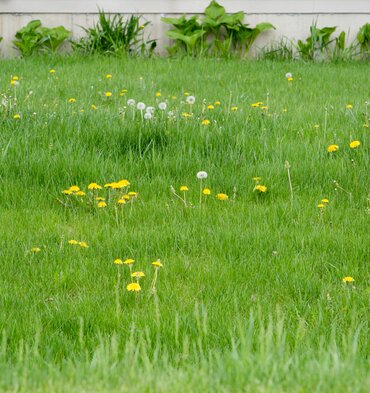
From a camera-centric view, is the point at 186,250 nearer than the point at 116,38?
Yes

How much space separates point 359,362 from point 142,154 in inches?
121

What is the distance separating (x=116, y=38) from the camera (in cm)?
1062

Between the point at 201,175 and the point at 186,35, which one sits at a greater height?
the point at 186,35

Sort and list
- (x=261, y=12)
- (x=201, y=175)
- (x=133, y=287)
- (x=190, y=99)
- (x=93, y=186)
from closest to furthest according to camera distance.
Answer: (x=133, y=287)
(x=93, y=186)
(x=201, y=175)
(x=190, y=99)
(x=261, y=12)

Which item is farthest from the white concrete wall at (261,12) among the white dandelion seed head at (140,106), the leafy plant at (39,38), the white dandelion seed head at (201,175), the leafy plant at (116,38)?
the white dandelion seed head at (201,175)

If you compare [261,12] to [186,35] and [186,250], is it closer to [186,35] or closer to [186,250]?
[186,35]

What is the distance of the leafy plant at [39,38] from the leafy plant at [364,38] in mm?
4155

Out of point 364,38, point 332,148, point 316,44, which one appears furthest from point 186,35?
point 332,148

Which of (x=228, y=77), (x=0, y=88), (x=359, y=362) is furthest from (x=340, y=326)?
(x=228, y=77)

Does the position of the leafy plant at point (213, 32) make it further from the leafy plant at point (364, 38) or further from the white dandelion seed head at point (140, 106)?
the white dandelion seed head at point (140, 106)

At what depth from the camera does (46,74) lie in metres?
8.59

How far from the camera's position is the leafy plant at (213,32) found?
1069 cm

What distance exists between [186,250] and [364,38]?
7.89 m

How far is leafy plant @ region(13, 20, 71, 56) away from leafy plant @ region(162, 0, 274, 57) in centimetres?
151
